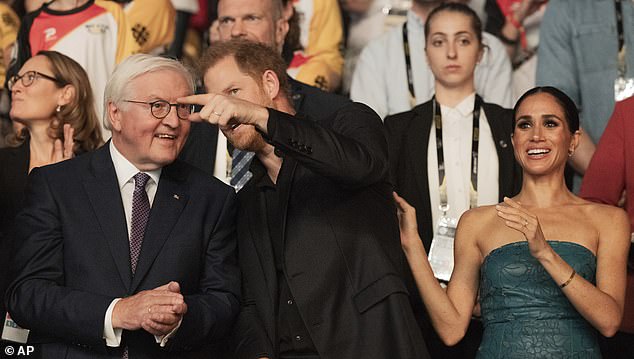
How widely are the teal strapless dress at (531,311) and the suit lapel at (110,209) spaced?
119cm

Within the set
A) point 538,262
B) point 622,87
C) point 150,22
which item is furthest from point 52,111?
point 622,87

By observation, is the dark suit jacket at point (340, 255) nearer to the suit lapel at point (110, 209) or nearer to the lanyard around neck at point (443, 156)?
the suit lapel at point (110, 209)

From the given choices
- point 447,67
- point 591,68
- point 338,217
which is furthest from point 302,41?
point 338,217

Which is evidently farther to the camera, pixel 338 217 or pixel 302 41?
pixel 302 41

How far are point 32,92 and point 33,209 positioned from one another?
157 centimetres

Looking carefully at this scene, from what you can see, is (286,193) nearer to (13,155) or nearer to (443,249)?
(443,249)

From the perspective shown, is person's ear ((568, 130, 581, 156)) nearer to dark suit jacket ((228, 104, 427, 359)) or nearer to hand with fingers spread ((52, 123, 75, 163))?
dark suit jacket ((228, 104, 427, 359))

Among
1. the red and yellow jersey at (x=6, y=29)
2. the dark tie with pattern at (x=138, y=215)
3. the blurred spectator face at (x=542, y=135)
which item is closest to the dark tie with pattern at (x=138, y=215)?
the dark tie with pattern at (x=138, y=215)

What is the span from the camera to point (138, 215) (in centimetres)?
357

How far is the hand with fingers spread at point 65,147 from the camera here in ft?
16.0

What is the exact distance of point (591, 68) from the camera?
527cm

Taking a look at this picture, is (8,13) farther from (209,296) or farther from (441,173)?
(209,296)

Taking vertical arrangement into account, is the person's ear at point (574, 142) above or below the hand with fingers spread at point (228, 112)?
below

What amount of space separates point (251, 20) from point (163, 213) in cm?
192
